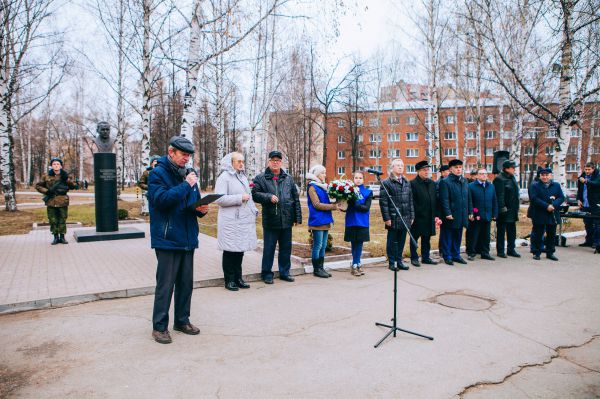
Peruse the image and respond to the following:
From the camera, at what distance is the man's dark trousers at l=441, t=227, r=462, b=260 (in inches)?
344

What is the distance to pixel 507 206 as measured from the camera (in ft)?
31.6

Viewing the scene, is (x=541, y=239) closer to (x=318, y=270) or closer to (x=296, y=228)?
(x=318, y=270)

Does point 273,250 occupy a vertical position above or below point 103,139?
below

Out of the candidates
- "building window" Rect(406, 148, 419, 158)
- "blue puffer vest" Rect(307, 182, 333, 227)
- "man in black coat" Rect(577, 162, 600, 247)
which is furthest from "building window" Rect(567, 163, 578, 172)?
"blue puffer vest" Rect(307, 182, 333, 227)

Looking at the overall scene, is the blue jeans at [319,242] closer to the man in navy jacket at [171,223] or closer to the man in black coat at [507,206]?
the man in navy jacket at [171,223]

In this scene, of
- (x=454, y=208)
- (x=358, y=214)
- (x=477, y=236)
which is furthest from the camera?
(x=477, y=236)

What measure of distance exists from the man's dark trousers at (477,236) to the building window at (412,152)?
62.4 metres

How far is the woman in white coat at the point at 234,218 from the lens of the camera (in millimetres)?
6324

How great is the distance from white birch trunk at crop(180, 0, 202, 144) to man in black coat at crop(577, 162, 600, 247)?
1132cm

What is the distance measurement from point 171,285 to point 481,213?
7403 millimetres

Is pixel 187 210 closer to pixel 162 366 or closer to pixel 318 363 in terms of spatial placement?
pixel 162 366

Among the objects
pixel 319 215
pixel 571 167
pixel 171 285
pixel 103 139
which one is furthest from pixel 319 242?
pixel 571 167

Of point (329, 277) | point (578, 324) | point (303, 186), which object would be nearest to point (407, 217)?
point (329, 277)

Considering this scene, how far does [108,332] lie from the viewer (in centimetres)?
455
